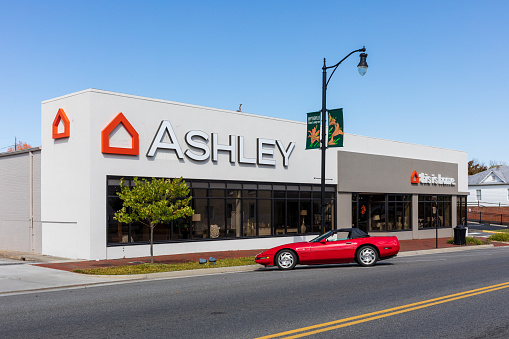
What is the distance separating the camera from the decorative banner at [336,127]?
2079cm

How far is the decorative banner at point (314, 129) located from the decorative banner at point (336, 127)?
0.52m

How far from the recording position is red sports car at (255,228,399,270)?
16797 millimetres

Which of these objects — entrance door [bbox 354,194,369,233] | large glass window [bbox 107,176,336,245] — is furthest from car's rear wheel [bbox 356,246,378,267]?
entrance door [bbox 354,194,369,233]

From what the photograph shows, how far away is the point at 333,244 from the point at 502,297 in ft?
22.4

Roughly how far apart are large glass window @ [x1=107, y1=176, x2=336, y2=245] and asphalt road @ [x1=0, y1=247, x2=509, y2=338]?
7027 millimetres

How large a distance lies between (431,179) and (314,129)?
60.1 ft

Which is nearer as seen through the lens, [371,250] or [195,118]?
[371,250]

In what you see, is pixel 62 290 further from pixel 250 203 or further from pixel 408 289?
pixel 250 203

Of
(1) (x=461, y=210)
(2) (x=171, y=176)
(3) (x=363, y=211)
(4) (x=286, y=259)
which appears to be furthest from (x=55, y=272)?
(1) (x=461, y=210)

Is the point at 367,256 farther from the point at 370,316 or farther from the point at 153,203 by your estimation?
the point at 370,316

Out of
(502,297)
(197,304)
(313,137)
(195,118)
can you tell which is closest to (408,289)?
(502,297)

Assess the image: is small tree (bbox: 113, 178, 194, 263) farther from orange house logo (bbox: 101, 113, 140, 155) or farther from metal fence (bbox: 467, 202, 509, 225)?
metal fence (bbox: 467, 202, 509, 225)

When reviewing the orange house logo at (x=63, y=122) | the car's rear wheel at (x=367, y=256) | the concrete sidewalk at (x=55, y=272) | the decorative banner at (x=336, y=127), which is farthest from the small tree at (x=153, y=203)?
the decorative banner at (x=336, y=127)

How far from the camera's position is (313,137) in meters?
21.3
